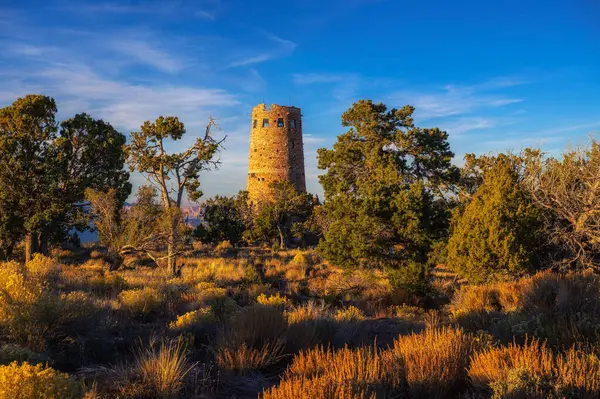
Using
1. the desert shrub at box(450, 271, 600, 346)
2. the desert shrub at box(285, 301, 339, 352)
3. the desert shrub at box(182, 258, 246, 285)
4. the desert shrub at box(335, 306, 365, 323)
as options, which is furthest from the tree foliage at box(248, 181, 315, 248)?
the desert shrub at box(285, 301, 339, 352)

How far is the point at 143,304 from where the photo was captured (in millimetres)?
10039

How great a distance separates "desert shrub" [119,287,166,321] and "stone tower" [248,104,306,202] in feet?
101

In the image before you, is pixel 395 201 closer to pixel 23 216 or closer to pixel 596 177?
pixel 596 177

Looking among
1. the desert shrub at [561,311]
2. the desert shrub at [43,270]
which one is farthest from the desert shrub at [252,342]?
the desert shrub at [43,270]

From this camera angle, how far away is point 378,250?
55.4 feet

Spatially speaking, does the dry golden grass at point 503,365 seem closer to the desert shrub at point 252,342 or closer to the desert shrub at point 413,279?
the desert shrub at point 252,342

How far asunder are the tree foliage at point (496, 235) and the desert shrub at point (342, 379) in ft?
33.2

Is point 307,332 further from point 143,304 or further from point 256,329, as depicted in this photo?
point 143,304

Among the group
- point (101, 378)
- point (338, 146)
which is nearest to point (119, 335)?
point (101, 378)

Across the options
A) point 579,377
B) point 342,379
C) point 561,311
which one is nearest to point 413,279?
point 561,311

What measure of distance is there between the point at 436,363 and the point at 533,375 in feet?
3.29

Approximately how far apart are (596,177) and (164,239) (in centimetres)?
1807

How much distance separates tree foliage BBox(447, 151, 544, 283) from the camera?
46.4 ft

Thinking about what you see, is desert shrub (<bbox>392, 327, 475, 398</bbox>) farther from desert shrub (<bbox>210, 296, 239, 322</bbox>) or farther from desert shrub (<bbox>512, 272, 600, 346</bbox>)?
desert shrub (<bbox>210, 296, 239, 322</bbox>)
